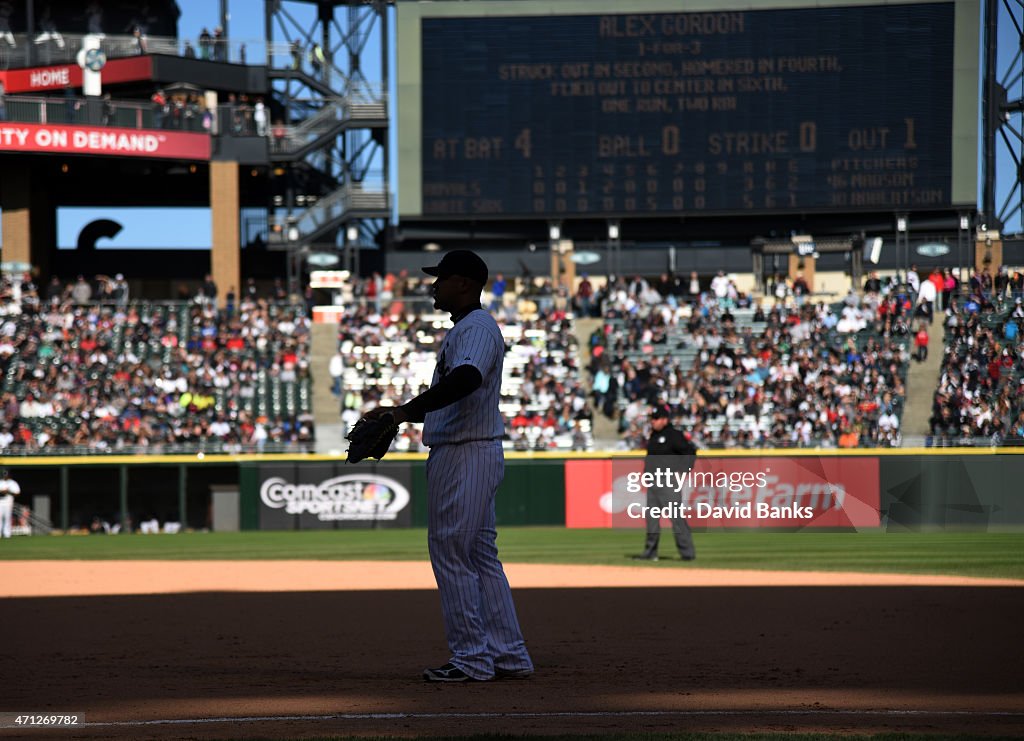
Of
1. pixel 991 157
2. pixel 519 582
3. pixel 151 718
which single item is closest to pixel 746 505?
pixel 519 582

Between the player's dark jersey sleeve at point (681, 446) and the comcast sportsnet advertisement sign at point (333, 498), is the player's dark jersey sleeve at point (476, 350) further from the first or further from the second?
the comcast sportsnet advertisement sign at point (333, 498)

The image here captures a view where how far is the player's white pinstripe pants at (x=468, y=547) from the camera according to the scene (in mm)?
6051

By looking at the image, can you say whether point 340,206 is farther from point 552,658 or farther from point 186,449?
point 552,658

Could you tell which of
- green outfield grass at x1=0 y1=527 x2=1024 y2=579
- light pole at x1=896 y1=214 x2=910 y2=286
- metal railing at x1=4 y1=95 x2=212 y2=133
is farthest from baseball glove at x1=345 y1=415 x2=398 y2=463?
metal railing at x1=4 y1=95 x2=212 y2=133

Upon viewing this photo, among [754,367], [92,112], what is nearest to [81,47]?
[92,112]

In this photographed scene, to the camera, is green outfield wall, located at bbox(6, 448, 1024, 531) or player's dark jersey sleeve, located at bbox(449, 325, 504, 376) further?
green outfield wall, located at bbox(6, 448, 1024, 531)

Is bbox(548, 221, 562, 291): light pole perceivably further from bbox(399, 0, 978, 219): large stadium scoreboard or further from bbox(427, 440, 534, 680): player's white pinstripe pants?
bbox(427, 440, 534, 680): player's white pinstripe pants

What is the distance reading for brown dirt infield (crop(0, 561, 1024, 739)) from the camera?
5355 mm

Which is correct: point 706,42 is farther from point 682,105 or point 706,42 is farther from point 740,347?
point 740,347

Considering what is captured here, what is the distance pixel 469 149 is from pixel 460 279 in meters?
26.8

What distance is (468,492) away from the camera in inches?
238

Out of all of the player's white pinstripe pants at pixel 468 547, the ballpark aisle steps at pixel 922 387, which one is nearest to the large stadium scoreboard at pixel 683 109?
the ballpark aisle steps at pixel 922 387

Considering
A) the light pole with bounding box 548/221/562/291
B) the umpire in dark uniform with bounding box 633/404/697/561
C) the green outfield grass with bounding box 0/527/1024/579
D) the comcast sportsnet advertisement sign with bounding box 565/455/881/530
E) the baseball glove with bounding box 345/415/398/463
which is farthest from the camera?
the light pole with bounding box 548/221/562/291

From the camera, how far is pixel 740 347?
29.2m
